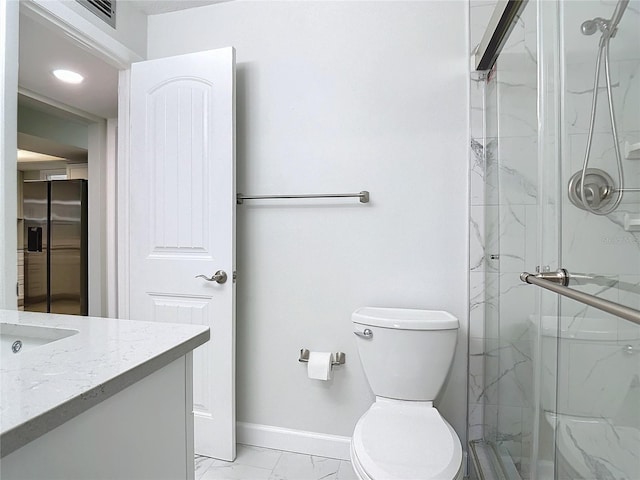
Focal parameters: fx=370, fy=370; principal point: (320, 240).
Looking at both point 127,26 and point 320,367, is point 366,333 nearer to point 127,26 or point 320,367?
point 320,367

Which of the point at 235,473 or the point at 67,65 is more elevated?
the point at 67,65

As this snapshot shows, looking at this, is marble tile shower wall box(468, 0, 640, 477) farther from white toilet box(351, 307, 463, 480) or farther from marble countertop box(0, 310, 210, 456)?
marble countertop box(0, 310, 210, 456)

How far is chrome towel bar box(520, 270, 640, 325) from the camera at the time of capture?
54 cm

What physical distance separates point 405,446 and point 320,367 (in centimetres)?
60

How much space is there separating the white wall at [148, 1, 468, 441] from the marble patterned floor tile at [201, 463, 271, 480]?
0.23 metres

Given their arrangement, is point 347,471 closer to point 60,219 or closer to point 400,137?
point 400,137

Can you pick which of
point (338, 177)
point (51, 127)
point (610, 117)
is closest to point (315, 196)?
point (338, 177)

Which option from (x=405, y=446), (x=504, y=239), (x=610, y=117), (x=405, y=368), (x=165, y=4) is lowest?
(x=405, y=446)

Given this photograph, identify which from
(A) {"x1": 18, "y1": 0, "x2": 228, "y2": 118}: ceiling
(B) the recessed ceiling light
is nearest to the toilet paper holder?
(A) {"x1": 18, "y1": 0, "x2": 228, "y2": 118}: ceiling

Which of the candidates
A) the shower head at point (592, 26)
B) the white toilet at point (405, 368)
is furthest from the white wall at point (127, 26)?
the shower head at point (592, 26)

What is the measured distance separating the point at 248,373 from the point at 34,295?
3.13 metres

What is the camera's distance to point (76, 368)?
60cm

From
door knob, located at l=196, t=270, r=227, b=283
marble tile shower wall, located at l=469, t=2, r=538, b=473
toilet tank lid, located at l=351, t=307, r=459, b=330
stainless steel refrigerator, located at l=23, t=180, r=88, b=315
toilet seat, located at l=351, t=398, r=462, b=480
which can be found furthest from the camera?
stainless steel refrigerator, located at l=23, t=180, r=88, b=315

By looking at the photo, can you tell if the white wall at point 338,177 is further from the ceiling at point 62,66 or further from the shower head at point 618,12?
the shower head at point 618,12
